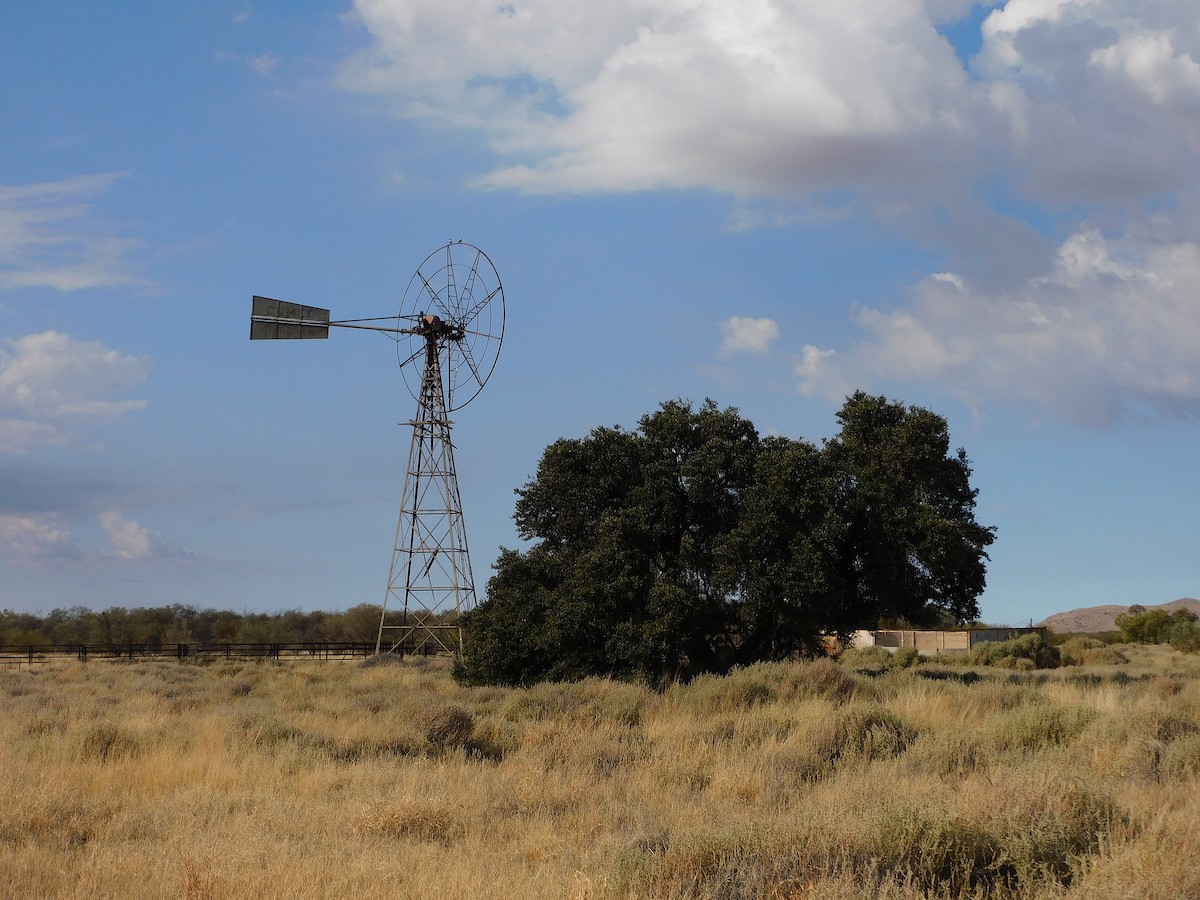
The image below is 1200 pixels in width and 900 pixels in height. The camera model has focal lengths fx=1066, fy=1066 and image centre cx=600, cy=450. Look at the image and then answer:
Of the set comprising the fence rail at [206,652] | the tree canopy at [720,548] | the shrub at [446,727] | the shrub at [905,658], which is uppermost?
the tree canopy at [720,548]

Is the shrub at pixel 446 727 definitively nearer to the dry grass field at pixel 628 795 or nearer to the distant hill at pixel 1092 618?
the dry grass field at pixel 628 795

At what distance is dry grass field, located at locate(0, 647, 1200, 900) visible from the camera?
8.06 m

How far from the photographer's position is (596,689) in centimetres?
2255

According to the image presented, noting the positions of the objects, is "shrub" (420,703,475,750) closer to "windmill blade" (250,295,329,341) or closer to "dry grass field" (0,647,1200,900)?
"dry grass field" (0,647,1200,900)

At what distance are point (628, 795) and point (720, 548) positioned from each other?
49.1 feet

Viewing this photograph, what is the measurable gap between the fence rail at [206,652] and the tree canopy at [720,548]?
24116 mm

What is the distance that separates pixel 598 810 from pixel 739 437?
19240 mm

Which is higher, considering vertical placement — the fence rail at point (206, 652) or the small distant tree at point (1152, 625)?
the small distant tree at point (1152, 625)

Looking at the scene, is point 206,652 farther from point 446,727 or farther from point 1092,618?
point 1092,618

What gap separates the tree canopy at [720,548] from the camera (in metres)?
26.6

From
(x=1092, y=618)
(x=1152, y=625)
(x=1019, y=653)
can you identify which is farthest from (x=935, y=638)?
(x=1092, y=618)

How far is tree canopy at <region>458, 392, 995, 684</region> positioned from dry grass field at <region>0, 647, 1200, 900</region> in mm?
4035

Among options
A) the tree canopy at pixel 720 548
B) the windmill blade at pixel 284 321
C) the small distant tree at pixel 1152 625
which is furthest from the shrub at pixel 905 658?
the small distant tree at pixel 1152 625

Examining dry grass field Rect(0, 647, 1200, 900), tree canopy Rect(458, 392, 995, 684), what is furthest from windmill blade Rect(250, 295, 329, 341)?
dry grass field Rect(0, 647, 1200, 900)
